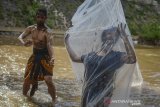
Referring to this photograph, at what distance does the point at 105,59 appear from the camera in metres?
5.61

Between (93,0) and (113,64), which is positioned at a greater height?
(93,0)

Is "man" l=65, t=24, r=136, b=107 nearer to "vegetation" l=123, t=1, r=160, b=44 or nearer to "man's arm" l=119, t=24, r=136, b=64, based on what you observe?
"man's arm" l=119, t=24, r=136, b=64

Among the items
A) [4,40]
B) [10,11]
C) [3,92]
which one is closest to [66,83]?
[3,92]

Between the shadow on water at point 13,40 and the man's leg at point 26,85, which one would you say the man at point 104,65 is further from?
the shadow on water at point 13,40

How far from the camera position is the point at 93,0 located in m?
6.20

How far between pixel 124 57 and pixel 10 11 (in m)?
16.1

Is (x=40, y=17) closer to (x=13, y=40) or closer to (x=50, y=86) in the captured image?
(x=50, y=86)

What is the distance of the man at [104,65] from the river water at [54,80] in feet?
5.86

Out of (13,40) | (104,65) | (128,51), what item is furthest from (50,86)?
(13,40)

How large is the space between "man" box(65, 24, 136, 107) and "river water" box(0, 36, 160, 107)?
179cm

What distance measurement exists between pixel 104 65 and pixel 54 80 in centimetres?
455

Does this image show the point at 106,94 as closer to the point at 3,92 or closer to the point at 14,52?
the point at 3,92

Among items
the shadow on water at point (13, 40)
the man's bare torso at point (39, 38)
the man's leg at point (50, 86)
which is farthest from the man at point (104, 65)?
the shadow on water at point (13, 40)

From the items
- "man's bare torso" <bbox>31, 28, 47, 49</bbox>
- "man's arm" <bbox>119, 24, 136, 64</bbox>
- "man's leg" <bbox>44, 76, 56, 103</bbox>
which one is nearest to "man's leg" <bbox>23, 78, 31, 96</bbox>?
"man's leg" <bbox>44, 76, 56, 103</bbox>
